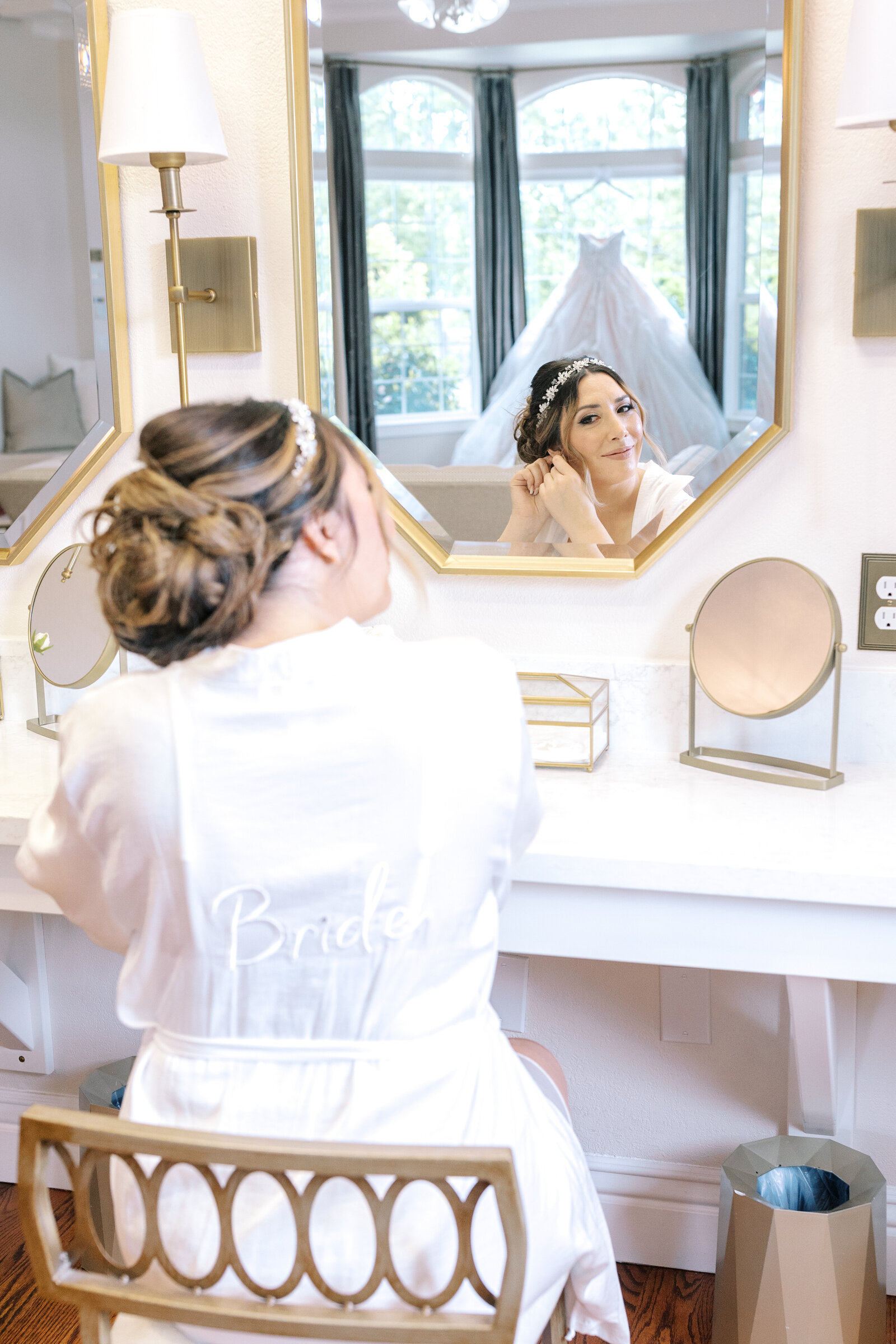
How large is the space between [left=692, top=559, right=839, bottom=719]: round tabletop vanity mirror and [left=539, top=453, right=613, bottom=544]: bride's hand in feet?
0.59

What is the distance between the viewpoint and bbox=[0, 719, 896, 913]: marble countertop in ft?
4.04

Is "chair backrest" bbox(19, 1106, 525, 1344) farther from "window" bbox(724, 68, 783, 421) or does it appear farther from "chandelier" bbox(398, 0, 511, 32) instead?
"chandelier" bbox(398, 0, 511, 32)

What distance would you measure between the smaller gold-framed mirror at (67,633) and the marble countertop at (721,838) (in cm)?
68

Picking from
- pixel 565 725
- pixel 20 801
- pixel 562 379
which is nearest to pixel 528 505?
pixel 562 379

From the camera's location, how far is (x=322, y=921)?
88 cm

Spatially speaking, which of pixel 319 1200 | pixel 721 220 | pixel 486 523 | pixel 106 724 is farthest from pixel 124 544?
pixel 721 220

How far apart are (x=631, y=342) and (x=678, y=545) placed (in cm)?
28

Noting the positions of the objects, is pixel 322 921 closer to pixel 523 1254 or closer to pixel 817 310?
pixel 523 1254

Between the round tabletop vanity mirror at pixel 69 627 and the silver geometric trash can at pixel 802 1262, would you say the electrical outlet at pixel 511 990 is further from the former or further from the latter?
the round tabletop vanity mirror at pixel 69 627

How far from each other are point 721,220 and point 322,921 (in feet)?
3.52

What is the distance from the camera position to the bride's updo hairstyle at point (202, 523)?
0.84 m

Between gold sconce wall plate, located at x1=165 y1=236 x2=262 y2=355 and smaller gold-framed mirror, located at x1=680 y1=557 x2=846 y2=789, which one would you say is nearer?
smaller gold-framed mirror, located at x1=680 y1=557 x2=846 y2=789

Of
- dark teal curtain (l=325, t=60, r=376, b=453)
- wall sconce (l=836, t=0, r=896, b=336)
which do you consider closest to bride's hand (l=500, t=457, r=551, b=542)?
dark teal curtain (l=325, t=60, r=376, b=453)

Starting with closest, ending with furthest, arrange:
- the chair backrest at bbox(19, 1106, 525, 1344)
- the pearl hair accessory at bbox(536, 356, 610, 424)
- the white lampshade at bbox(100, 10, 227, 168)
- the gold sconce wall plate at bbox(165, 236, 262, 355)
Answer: the chair backrest at bbox(19, 1106, 525, 1344)
the white lampshade at bbox(100, 10, 227, 168)
the pearl hair accessory at bbox(536, 356, 610, 424)
the gold sconce wall plate at bbox(165, 236, 262, 355)
